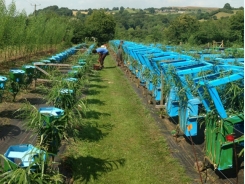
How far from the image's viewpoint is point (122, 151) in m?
5.69

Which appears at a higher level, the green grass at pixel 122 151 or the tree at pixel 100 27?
the tree at pixel 100 27

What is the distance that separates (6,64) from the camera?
1803cm

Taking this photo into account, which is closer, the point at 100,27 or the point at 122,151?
the point at 122,151

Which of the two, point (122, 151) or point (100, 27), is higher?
point (100, 27)

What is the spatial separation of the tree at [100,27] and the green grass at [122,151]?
1593 inches

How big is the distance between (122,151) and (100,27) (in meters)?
46.9

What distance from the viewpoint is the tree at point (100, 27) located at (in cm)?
4856

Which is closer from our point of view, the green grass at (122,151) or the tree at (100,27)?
the green grass at (122,151)

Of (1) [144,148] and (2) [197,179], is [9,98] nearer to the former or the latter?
(1) [144,148]

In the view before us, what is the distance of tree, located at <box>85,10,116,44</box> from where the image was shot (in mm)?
48562

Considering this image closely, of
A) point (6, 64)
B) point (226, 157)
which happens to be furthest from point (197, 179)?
point (6, 64)

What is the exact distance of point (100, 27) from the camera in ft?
168

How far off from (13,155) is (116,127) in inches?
145

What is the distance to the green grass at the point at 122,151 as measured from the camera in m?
4.73
